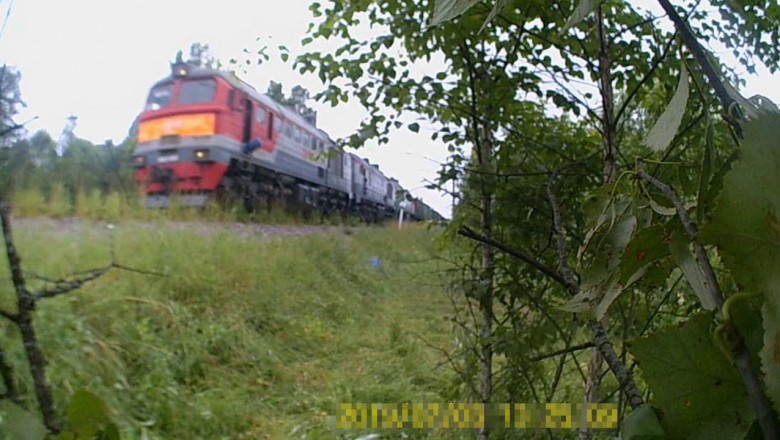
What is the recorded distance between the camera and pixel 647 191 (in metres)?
0.29

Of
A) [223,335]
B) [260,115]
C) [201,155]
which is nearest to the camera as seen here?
[223,335]

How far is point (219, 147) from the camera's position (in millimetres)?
5238

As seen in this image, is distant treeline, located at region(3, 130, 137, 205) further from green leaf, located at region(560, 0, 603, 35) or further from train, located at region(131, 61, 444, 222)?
train, located at region(131, 61, 444, 222)

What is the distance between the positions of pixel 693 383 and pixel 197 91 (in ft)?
18.6

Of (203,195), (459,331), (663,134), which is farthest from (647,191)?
(203,195)

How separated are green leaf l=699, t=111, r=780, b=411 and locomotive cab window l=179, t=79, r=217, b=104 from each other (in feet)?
18.1

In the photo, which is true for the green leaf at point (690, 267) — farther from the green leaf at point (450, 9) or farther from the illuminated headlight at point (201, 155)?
the illuminated headlight at point (201, 155)

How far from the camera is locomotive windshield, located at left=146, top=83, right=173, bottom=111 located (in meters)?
5.30

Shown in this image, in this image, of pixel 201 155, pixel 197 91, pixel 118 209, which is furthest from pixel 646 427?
pixel 197 91

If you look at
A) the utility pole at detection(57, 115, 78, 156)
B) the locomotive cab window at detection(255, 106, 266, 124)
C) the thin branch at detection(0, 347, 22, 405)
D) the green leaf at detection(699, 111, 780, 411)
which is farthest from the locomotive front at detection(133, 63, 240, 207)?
the green leaf at detection(699, 111, 780, 411)

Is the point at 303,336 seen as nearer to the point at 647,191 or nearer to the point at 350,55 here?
the point at 350,55

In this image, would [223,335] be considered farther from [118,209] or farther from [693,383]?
[693,383]

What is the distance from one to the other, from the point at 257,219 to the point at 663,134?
18.2 feet

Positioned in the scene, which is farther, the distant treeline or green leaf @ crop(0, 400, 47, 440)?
the distant treeline
